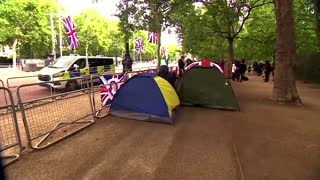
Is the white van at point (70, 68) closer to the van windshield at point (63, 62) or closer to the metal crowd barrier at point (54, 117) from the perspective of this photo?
the van windshield at point (63, 62)

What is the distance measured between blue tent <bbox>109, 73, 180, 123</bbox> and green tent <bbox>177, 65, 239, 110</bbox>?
1949mm

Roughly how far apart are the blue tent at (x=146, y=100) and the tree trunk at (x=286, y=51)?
5.01m

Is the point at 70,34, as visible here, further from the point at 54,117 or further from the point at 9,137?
the point at 9,137

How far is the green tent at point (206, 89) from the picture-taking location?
9703 mm

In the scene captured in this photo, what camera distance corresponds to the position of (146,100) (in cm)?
774

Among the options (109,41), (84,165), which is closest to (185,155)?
(84,165)

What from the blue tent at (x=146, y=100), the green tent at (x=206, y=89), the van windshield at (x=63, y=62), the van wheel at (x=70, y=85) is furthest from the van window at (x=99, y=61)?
the blue tent at (x=146, y=100)

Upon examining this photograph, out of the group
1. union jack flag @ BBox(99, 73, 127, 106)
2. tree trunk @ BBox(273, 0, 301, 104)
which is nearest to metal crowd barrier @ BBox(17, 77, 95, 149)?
union jack flag @ BBox(99, 73, 127, 106)

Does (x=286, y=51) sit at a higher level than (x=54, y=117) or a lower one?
higher

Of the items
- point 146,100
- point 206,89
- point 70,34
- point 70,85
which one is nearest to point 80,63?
point 70,85

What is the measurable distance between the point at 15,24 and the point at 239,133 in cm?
3948

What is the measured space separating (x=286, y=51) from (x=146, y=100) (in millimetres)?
6268

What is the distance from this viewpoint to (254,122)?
7969mm

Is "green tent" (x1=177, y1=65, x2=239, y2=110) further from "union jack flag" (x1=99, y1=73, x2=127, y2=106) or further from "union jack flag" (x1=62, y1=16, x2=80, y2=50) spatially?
"union jack flag" (x1=62, y1=16, x2=80, y2=50)
